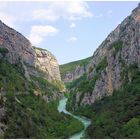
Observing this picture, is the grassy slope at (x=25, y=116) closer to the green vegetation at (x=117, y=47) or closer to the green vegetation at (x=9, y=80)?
the green vegetation at (x=9, y=80)

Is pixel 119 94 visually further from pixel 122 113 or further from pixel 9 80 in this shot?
pixel 9 80

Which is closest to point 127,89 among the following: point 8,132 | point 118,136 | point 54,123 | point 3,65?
point 54,123

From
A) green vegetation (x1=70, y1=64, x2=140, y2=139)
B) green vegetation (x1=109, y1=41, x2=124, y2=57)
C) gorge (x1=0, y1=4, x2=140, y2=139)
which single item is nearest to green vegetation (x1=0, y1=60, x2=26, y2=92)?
gorge (x1=0, y1=4, x2=140, y2=139)

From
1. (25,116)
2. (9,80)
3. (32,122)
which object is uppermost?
(9,80)

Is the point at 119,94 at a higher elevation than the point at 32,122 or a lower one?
higher

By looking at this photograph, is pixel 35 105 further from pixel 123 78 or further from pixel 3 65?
pixel 123 78

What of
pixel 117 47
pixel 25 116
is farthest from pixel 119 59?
pixel 25 116
